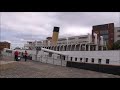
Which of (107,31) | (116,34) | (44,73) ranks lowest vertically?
(44,73)

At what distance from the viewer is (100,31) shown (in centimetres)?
9456

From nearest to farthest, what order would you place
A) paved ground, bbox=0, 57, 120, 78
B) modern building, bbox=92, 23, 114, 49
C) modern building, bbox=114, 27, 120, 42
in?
1. paved ground, bbox=0, 57, 120, 78
2. modern building, bbox=114, 27, 120, 42
3. modern building, bbox=92, 23, 114, 49

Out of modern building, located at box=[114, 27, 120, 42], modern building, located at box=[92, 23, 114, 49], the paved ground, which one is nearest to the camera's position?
the paved ground

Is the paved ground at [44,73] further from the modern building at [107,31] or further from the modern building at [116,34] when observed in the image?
the modern building at [116,34]

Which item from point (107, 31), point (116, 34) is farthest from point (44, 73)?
point (107, 31)

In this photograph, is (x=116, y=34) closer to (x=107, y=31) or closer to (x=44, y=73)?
(x=107, y=31)

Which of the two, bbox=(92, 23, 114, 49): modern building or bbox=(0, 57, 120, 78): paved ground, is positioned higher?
bbox=(92, 23, 114, 49): modern building

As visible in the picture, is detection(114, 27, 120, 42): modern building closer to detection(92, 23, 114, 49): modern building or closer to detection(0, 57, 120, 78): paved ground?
detection(92, 23, 114, 49): modern building

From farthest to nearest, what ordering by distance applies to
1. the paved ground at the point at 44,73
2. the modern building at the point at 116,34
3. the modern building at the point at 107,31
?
the modern building at the point at 107,31 < the modern building at the point at 116,34 < the paved ground at the point at 44,73

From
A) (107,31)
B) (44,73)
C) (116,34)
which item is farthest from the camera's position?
(107,31)

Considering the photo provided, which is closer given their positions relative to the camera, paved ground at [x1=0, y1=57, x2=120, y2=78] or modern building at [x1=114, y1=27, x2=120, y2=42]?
paved ground at [x1=0, y1=57, x2=120, y2=78]

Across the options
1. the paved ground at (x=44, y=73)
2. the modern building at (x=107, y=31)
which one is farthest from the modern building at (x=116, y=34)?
the paved ground at (x=44, y=73)

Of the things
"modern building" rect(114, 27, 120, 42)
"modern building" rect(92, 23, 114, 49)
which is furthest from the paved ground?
"modern building" rect(114, 27, 120, 42)

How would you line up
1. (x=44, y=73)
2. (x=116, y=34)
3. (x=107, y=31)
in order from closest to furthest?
(x=44, y=73) < (x=116, y=34) < (x=107, y=31)
